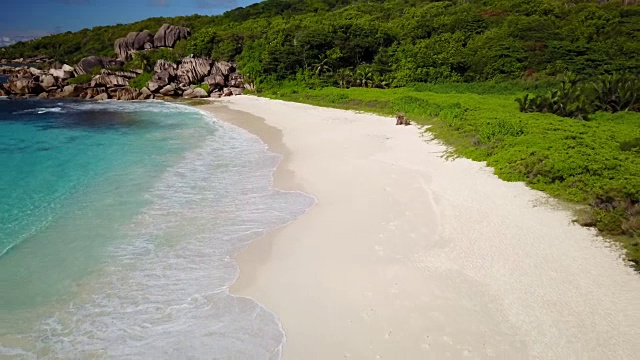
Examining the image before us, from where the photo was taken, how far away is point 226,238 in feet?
37.3

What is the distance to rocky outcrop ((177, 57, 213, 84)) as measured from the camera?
186 feet

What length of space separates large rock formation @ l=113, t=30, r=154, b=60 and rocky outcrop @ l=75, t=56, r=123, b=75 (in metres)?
5.41

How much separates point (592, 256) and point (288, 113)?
27667 millimetres

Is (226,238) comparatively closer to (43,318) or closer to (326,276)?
(326,276)

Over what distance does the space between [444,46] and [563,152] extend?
3883 centimetres

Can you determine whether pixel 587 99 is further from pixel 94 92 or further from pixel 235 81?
pixel 94 92

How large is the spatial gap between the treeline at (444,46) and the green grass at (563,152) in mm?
20392

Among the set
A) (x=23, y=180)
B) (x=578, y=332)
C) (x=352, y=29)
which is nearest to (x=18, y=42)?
(x=352, y=29)

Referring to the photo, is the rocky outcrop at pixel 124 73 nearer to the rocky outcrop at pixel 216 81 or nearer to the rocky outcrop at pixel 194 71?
the rocky outcrop at pixel 194 71

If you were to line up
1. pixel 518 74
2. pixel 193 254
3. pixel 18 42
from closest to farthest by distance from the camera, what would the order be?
pixel 193 254
pixel 518 74
pixel 18 42

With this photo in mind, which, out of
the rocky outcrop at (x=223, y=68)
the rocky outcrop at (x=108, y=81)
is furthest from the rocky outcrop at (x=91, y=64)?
the rocky outcrop at (x=223, y=68)

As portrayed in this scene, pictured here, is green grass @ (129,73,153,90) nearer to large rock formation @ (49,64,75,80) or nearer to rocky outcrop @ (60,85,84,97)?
rocky outcrop @ (60,85,84,97)

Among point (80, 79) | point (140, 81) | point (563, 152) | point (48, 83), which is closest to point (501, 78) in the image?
point (563, 152)

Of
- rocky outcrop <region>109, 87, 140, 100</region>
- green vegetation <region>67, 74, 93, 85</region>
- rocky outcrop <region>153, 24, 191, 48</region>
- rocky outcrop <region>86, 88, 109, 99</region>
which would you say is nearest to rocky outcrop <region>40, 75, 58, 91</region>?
green vegetation <region>67, 74, 93, 85</region>
